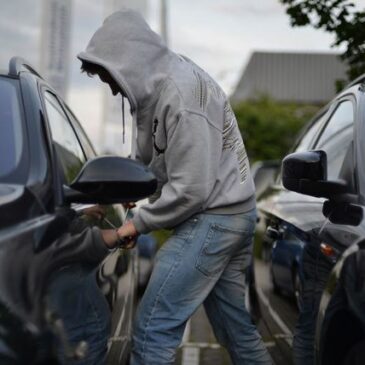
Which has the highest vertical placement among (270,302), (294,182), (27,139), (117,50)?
(117,50)

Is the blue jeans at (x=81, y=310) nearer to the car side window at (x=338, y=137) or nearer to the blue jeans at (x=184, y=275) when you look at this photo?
the blue jeans at (x=184, y=275)

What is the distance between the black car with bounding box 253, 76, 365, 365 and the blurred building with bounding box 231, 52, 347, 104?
5907 cm

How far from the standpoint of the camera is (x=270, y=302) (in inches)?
190

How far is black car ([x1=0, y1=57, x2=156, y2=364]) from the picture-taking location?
7.19 feet

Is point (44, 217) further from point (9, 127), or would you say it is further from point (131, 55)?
point (131, 55)

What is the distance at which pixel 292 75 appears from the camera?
6531 cm

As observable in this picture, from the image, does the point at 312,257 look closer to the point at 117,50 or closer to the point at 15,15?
the point at 117,50

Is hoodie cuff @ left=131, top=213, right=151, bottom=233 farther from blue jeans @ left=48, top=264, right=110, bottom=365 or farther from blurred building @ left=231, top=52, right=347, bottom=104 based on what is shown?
blurred building @ left=231, top=52, right=347, bottom=104

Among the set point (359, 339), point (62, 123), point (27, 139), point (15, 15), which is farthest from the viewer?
point (15, 15)

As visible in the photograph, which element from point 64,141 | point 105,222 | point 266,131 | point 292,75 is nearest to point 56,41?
point 64,141

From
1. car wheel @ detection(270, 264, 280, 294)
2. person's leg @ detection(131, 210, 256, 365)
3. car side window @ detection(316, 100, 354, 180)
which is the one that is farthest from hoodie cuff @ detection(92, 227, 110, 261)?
car wheel @ detection(270, 264, 280, 294)

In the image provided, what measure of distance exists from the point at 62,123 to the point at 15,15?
9224mm

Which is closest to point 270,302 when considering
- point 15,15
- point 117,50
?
point 117,50

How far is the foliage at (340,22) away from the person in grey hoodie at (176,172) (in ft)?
8.63
